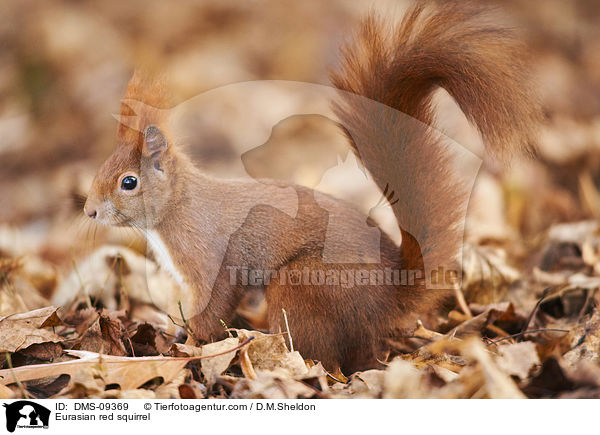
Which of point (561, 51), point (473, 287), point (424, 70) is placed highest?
point (561, 51)

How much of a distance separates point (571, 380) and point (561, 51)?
281 centimetres

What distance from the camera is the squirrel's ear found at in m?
1.17

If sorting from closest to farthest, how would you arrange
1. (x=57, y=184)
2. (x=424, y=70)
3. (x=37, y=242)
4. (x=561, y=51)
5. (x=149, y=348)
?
(x=424, y=70) < (x=149, y=348) < (x=37, y=242) < (x=57, y=184) < (x=561, y=51)

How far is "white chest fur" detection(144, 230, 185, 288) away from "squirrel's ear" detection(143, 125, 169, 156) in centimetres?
19

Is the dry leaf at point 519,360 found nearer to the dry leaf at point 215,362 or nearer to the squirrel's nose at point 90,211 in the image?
the dry leaf at point 215,362

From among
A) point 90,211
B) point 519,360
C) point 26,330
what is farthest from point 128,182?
point 519,360

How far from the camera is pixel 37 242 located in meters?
2.14

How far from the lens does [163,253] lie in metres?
1.29

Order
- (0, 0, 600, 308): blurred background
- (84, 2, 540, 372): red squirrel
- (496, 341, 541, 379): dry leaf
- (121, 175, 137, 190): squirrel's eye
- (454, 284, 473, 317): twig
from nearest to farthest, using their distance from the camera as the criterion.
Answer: (496, 341, 541, 379): dry leaf → (84, 2, 540, 372): red squirrel → (121, 175, 137, 190): squirrel's eye → (454, 284, 473, 317): twig → (0, 0, 600, 308): blurred background

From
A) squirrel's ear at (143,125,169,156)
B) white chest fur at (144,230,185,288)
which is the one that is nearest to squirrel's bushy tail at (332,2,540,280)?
squirrel's ear at (143,125,169,156)

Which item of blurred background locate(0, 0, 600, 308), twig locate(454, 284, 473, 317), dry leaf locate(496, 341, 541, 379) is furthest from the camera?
blurred background locate(0, 0, 600, 308)

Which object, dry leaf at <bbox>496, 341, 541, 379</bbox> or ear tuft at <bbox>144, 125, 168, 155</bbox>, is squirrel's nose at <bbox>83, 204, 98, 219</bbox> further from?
dry leaf at <bbox>496, 341, 541, 379</bbox>
